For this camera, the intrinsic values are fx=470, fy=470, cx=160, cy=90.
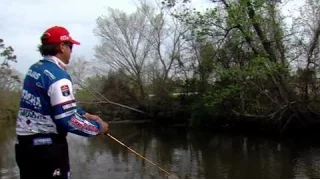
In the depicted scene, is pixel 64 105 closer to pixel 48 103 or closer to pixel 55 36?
pixel 48 103

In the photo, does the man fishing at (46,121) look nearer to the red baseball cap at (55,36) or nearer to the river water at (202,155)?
the red baseball cap at (55,36)

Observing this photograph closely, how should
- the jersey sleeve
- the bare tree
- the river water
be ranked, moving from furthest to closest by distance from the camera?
the bare tree
the river water
the jersey sleeve

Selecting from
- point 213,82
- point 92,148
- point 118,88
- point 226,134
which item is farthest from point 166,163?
point 118,88

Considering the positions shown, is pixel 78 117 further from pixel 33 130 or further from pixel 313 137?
pixel 313 137

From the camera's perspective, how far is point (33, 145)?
11.5 ft

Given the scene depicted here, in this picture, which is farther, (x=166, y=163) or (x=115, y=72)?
(x=115, y=72)

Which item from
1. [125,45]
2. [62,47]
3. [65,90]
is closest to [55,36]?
[62,47]

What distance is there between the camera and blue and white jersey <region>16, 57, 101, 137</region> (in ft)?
11.4

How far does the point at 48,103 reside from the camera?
3496mm

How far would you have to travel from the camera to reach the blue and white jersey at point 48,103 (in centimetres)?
346

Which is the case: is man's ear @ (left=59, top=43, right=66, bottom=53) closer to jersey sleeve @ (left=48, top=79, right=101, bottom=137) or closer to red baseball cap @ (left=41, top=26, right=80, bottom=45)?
red baseball cap @ (left=41, top=26, right=80, bottom=45)

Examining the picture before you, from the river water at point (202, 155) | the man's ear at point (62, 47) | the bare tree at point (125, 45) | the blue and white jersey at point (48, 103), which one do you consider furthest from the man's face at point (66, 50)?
the bare tree at point (125, 45)

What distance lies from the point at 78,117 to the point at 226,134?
114 feet

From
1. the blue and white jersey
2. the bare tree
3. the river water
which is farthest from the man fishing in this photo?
the bare tree
